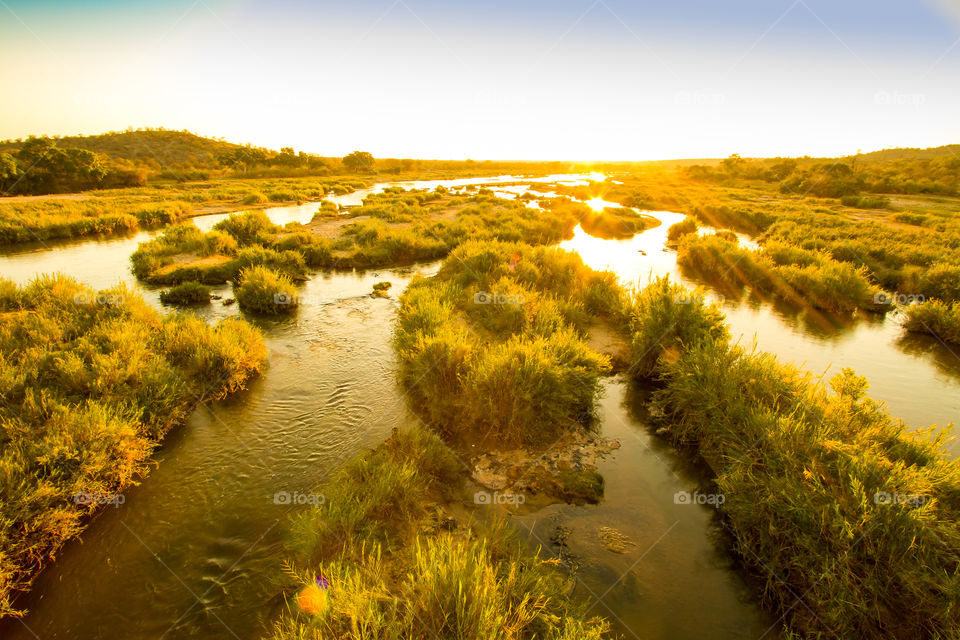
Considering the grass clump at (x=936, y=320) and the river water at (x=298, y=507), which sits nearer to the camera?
the river water at (x=298, y=507)

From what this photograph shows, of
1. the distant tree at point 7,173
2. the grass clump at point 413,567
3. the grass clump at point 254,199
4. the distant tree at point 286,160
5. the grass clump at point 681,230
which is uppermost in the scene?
the distant tree at point 286,160

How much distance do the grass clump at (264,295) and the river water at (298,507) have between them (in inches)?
79.8

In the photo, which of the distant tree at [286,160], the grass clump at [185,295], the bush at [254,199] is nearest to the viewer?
the grass clump at [185,295]

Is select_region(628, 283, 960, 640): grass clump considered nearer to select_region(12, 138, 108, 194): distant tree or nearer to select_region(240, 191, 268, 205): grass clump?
select_region(240, 191, 268, 205): grass clump

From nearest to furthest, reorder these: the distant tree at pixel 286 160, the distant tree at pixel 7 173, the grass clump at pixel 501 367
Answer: the grass clump at pixel 501 367 < the distant tree at pixel 7 173 < the distant tree at pixel 286 160

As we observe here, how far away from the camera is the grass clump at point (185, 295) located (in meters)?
13.5

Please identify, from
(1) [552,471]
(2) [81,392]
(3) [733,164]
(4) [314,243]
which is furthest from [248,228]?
(3) [733,164]

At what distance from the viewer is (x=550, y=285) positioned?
48.2 ft

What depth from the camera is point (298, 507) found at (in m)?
5.91

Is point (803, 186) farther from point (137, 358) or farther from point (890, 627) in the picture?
point (137, 358)

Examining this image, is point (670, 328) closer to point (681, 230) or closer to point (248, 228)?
point (681, 230)

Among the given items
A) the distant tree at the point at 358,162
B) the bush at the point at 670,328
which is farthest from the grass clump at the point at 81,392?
the distant tree at the point at 358,162

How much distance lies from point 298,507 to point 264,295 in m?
9.33

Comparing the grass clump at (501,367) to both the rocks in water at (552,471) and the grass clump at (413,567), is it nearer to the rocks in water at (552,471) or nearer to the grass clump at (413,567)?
the rocks in water at (552,471)
